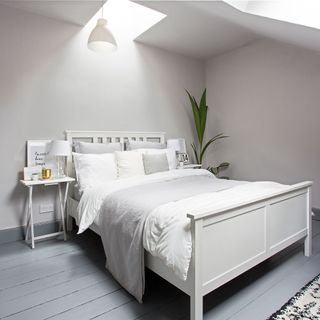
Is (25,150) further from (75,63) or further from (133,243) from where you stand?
(133,243)

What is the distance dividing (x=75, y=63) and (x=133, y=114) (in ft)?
3.47

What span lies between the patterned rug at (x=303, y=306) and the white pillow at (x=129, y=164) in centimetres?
189

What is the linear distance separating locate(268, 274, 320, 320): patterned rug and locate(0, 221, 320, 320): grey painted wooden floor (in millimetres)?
48

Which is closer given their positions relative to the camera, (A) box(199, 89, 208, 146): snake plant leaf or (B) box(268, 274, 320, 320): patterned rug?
(B) box(268, 274, 320, 320): patterned rug

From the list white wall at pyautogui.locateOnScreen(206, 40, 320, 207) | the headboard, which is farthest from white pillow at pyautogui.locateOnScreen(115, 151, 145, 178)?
white wall at pyautogui.locateOnScreen(206, 40, 320, 207)

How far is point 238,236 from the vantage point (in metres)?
1.64

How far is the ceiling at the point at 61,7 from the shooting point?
2.65m

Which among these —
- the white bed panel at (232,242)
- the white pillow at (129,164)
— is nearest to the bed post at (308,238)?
the white bed panel at (232,242)

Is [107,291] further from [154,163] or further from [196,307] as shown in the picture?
[154,163]

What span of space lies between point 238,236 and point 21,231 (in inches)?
97.0

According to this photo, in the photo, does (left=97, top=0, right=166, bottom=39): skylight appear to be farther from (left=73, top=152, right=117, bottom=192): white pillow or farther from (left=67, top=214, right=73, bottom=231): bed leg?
(left=67, top=214, right=73, bottom=231): bed leg

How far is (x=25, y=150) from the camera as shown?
284 cm

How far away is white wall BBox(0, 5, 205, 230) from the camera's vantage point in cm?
274

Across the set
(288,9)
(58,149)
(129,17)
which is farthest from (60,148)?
(288,9)
